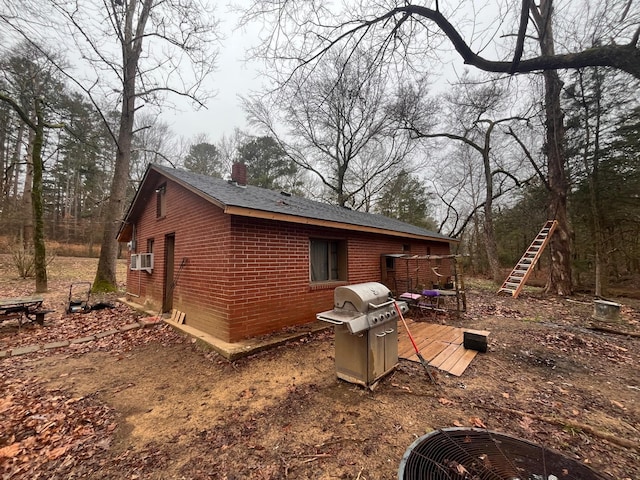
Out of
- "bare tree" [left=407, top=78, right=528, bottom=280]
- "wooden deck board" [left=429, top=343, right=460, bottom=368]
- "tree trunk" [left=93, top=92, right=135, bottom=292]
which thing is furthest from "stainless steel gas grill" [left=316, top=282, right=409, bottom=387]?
"bare tree" [left=407, top=78, right=528, bottom=280]

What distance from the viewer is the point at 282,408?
3.00 meters

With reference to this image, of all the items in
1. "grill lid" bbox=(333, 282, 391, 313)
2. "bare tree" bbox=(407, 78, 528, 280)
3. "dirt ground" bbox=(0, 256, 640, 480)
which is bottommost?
"dirt ground" bbox=(0, 256, 640, 480)

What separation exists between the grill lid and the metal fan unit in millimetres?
1388

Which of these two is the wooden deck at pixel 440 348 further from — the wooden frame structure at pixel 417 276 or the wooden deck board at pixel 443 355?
the wooden frame structure at pixel 417 276

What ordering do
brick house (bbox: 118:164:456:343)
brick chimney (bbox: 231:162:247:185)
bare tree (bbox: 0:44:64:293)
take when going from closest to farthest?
brick house (bbox: 118:164:456:343)
brick chimney (bbox: 231:162:247:185)
bare tree (bbox: 0:44:64:293)

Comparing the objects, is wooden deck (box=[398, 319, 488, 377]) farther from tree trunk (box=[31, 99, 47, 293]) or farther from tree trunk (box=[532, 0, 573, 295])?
tree trunk (box=[31, 99, 47, 293])

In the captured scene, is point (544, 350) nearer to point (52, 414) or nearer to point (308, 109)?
point (52, 414)

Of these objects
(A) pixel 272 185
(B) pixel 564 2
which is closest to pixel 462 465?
(B) pixel 564 2

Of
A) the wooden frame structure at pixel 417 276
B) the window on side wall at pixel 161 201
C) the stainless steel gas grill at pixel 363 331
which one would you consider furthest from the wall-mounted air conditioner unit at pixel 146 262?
the wooden frame structure at pixel 417 276

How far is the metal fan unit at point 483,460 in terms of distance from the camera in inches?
75.8

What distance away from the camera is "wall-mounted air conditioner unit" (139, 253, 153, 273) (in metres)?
7.70

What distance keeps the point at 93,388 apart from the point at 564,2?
889cm

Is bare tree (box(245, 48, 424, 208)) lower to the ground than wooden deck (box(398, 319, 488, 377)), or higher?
higher

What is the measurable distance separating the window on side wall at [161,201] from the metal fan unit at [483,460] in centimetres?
803
